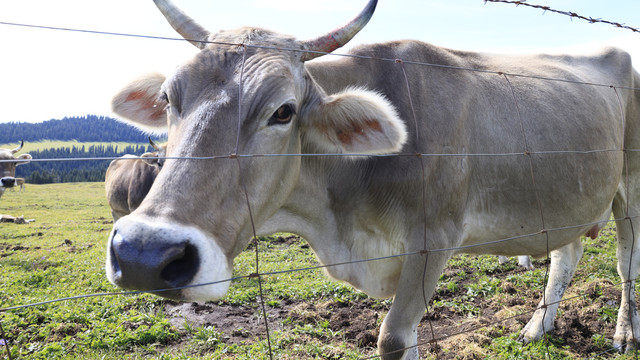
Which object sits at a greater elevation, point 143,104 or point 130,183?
point 143,104

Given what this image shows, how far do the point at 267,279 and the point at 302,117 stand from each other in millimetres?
4594

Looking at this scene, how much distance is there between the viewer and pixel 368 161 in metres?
3.22

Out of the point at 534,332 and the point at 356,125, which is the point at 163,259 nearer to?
the point at 356,125

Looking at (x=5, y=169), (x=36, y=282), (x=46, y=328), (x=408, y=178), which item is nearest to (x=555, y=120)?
(x=408, y=178)

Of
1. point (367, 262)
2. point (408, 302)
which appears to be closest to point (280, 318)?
point (367, 262)

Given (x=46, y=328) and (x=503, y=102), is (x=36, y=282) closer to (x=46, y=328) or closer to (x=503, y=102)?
(x=46, y=328)

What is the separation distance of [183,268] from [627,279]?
4.91 metres

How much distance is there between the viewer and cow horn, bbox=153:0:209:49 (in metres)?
2.88

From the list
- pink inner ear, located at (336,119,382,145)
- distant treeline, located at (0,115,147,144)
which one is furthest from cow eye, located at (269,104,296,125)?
distant treeline, located at (0,115,147,144)

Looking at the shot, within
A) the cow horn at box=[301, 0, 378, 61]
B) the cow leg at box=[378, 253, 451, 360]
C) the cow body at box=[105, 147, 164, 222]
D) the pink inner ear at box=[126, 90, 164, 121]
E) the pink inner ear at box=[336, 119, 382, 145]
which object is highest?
the cow horn at box=[301, 0, 378, 61]

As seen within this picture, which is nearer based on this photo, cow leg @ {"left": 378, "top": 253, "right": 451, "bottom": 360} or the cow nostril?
the cow nostril

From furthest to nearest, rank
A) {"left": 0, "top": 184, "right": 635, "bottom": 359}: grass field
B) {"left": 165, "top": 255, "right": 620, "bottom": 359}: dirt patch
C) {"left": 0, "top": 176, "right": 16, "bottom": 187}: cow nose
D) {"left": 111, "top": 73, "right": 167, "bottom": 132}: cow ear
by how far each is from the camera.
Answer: {"left": 0, "top": 176, "right": 16, "bottom": 187}: cow nose → {"left": 165, "top": 255, "right": 620, "bottom": 359}: dirt patch → {"left": 0, "top": 184, "right": 635, "bottom": 359}: grass field → {"left": 111, "top": 73, "right": 167, "bottom": 132}: cow ear

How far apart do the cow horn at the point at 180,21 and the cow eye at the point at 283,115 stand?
83cm

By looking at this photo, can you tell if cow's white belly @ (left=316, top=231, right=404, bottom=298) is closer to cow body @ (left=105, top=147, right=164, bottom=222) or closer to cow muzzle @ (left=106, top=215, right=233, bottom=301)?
cow muzzle @ (left=106, top=215, right=233, bottom=301)
